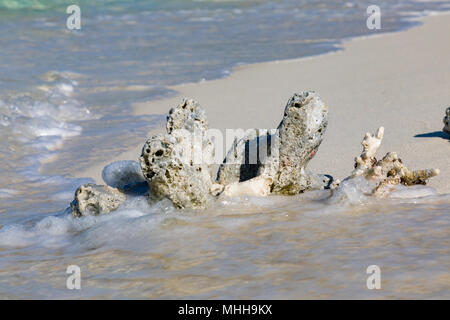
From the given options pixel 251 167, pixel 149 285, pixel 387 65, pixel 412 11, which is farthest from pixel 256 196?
pixel 412 11

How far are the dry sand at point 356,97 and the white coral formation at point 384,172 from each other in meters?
0.22

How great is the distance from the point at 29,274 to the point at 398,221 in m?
1.69

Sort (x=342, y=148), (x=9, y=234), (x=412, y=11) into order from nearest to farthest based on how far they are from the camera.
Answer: (x=9, y=234)
(x=342, y=148)
(x=412, y=11)

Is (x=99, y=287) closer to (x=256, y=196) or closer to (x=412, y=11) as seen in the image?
(x=256, y=196)

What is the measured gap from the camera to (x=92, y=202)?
343 cm

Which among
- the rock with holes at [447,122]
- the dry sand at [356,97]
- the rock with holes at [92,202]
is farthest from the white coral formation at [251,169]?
the rock with holes at [447,122]

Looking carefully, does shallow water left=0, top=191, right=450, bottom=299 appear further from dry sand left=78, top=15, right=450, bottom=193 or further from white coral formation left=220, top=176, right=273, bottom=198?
dry sand left=78, top=15, right=450, bottom=193

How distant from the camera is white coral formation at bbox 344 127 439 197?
3518 millimetres

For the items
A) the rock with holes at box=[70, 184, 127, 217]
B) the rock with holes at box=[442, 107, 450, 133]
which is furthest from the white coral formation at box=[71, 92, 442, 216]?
Result: the rock with holes at box=[442, 107, 450, 133]

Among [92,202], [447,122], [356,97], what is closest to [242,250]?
[92,202]

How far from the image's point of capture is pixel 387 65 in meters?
7.66

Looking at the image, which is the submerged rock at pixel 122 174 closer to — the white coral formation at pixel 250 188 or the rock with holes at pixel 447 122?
the white coral formation at pixel 250 188

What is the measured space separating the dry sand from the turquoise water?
0.48 meters

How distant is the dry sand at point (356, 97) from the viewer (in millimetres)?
4543
